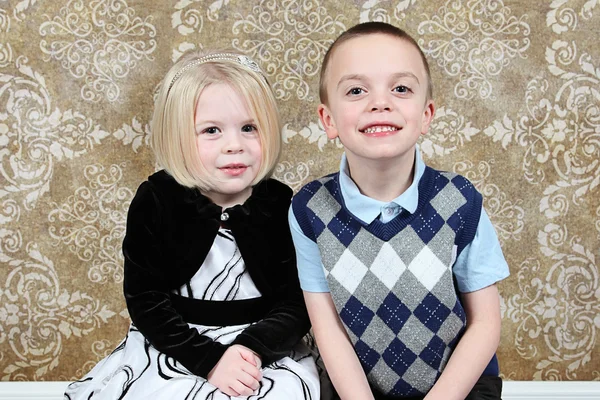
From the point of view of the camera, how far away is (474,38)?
1.84m

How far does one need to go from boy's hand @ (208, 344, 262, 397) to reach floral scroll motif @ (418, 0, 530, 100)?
0.99 metres

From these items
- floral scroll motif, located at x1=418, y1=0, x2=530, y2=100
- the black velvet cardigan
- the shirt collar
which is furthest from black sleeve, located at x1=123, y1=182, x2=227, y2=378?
floral scroll motif, located at x1=418, y1=0, x2=530, y2=100

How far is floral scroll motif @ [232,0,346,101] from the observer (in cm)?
184

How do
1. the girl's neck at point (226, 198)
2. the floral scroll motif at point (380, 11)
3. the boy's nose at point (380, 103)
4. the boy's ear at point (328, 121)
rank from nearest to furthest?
the boy's nose at point (380, 103), the boy's ear at point (328, 121), the girl's neck at point (226, 198), the floral scroll motif at point (380, 11)

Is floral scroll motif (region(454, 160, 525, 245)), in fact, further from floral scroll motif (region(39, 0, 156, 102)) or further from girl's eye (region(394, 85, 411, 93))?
floral scroll motif (region(39, 0, 156, 102))

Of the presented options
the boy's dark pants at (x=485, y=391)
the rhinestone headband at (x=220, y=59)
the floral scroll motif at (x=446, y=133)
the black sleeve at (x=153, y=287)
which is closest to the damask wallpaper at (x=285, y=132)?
the floral scroll motif at (x=446, y=133)

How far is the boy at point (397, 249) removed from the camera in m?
1.23

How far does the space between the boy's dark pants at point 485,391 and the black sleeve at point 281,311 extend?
214mm

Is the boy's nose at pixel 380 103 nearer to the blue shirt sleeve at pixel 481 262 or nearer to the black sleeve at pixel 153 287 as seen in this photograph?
the blue shirt sleeve at pixel 481 262

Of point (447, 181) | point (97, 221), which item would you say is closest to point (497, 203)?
point (447, 181)

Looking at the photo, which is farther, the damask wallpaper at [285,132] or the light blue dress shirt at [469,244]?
the damask wallpaper at [285,132]

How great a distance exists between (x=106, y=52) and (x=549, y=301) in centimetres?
142

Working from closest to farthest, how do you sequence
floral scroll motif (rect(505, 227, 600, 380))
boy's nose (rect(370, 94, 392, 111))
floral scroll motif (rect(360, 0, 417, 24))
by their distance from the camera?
boy's nose (rect(370, 94, 392, 111)) → floral scroll motif (rect(360, 0, 417, 24)) → floral scroll motif (rect(505, 227, 600, 380))

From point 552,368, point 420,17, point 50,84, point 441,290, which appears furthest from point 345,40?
point 552,368
